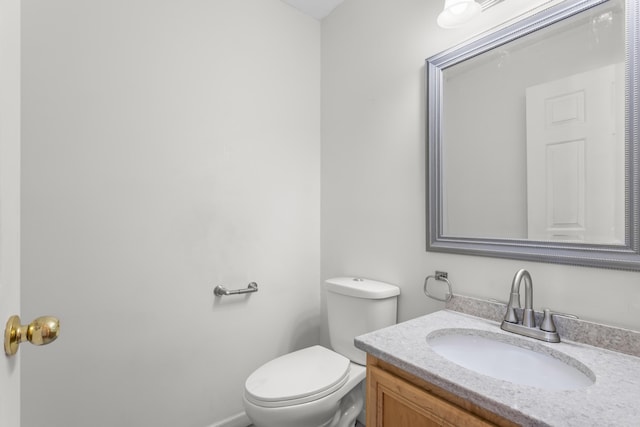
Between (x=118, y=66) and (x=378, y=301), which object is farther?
(x=378, y=301)

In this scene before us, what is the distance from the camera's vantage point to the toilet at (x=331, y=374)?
3.69 ft

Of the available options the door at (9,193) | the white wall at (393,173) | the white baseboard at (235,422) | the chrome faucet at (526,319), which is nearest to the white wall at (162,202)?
the white baseboard at (235,422)

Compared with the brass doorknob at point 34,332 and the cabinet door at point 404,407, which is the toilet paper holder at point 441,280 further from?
the brass doorknob at point 34,332

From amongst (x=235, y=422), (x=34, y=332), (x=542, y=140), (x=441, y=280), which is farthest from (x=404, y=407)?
(x=235, y=422)

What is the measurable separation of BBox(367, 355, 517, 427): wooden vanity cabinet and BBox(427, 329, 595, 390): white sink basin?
198 mm

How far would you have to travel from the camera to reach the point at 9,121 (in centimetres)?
53

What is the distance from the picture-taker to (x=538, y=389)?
650mm

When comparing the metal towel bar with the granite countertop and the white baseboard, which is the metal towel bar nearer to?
the white baseboard

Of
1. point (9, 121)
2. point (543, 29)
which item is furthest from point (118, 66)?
point (543, 29)

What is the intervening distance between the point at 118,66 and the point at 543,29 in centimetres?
167

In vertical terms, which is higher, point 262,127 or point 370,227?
point 262,127

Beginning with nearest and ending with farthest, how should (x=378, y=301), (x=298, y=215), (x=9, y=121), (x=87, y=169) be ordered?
(x=9, y=121) → (x=87, y=169) → (x=378, y=301) → (x=298, y=215)

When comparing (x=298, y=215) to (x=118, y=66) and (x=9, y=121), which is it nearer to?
(x=118, y=66)

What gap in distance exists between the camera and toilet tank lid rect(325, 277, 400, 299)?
4.60 ft
